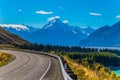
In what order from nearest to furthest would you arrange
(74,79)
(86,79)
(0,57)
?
(74,79) < (86,79) < (0,57)

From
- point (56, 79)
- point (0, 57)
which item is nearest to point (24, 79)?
point (56, 79)

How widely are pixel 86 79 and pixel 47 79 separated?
19.3 ft

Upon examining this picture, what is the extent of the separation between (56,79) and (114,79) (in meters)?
6.36

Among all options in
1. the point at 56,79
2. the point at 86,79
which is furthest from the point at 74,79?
the point at 56,79

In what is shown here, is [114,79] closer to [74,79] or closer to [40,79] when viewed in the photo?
[74,79]

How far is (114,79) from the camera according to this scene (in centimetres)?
2567

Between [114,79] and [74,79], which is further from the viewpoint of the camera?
[114,79]

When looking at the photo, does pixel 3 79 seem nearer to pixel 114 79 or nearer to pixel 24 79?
pixel 24 79

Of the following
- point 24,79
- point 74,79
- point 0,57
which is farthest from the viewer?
point 0,57

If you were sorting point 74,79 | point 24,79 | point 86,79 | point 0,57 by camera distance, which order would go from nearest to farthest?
point 74,79, point 86,79, point 24,79, point 0,57

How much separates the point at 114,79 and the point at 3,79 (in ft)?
33.8

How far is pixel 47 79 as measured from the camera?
30703 millimetres

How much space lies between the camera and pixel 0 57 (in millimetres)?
80875

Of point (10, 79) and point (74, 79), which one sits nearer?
point (74, 79)
